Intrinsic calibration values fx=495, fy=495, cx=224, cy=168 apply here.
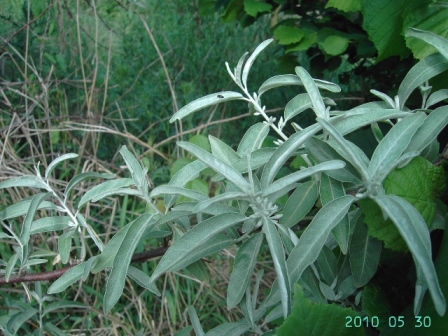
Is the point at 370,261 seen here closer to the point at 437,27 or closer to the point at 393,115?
the point at 393,115

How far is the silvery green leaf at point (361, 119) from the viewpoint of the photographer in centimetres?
78

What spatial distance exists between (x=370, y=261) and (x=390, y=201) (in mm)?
180

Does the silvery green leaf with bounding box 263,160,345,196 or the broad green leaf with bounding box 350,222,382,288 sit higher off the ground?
the silvery green leaf with bounding box 263,160,345,196

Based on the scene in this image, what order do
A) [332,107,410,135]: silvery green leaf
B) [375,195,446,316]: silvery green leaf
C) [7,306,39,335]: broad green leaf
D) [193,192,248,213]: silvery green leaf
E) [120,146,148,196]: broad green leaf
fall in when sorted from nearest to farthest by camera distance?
[375,195,446,316]: silvery green leaf, [193,192,248,213]: silvery green leaf, [332,107,410,135]: silvery green leaf, [120,146,148,196]: broad green leaf, [7,306,39,335]: broad green leaf

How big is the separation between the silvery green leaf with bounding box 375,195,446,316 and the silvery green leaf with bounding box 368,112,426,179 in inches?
2.2

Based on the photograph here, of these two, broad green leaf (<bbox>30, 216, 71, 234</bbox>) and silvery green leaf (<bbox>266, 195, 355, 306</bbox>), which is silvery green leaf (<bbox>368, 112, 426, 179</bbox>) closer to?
silvery green leaf (<bbox>266, 195, 355, 306</bbox>)

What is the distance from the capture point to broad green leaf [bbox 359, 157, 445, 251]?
76 centimetres

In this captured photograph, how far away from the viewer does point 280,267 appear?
A: 0.66 m

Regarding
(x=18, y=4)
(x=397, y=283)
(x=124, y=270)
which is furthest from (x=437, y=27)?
(x=18, y=4)

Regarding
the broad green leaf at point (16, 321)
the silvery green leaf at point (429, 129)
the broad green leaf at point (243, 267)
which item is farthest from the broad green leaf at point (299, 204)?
the broad green leaf at point (16, 321)

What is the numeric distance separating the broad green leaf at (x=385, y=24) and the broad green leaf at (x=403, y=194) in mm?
480

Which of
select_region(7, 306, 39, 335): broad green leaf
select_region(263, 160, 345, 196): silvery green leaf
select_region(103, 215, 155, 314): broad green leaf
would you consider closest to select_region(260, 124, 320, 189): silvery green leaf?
select_region(263, 160, 345, 196): silvery green leaf

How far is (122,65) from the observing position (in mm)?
3025

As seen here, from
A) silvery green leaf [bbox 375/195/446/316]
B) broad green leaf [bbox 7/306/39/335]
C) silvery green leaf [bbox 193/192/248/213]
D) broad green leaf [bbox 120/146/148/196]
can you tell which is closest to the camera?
silvery green leaf [bbox 375/195/446/316]
